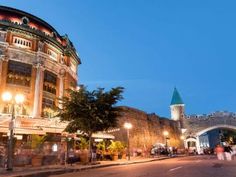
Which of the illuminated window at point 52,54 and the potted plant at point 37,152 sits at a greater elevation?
the illuminated window at point 52,54

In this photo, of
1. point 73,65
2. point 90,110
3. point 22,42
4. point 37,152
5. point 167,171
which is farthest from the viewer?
point 73,65

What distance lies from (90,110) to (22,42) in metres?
18.7

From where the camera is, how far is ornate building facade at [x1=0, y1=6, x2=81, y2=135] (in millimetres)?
36531

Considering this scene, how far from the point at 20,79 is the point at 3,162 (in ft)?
64.2

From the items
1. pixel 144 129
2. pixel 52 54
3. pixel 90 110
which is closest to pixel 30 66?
pixel 52 54

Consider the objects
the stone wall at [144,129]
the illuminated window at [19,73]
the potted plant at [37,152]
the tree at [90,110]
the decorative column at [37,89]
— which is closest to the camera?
the potted plant at [37,152]

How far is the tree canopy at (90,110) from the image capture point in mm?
25891

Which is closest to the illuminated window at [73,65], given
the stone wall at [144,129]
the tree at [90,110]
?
the stone wall at [144,129]

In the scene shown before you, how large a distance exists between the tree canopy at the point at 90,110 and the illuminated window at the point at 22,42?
15740 millimetres

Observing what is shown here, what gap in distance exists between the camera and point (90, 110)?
2581cm

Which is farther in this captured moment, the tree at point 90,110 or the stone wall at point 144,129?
the stone wall at point 144,129

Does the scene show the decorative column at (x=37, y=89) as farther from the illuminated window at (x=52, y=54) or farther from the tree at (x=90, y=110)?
the tree at (x=90, y=110)

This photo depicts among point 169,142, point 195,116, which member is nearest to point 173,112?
point 195,116

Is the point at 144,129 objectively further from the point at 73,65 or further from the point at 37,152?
the point at 37,152
